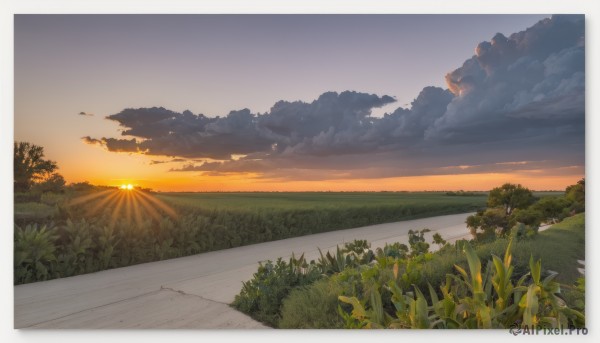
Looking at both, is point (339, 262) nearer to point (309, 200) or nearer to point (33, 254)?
point (309, 200)

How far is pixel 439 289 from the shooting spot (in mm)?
4074

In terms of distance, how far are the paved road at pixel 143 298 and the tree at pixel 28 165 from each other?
111 centimetres

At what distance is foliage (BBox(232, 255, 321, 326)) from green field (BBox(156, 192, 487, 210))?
56.6 inches

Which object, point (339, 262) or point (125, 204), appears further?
point (125, 204)

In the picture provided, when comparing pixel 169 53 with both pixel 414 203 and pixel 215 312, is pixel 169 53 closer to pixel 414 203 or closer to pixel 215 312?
pixel 215 312

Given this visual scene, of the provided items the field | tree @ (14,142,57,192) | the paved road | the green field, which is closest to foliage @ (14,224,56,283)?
the field

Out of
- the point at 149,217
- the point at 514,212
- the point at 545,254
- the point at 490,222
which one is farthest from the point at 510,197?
the point at 149,217

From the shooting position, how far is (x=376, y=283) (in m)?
3.72

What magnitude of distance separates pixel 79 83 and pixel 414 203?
185 inches

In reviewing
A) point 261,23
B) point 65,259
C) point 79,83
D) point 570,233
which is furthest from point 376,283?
point 79,83

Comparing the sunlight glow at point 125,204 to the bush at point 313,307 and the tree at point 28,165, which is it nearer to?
the tree at point 28,165

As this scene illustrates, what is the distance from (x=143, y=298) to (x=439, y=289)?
293 centimetres
